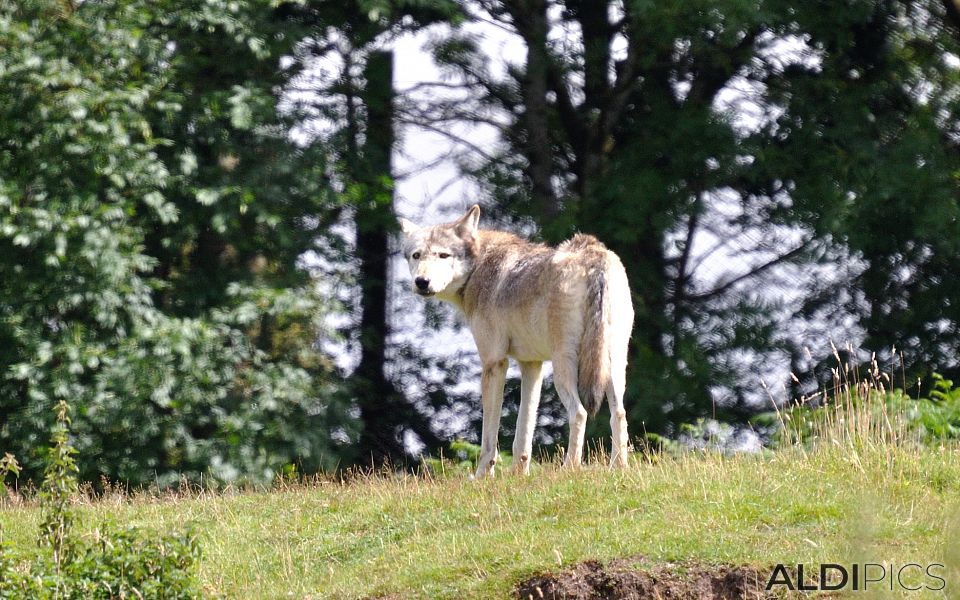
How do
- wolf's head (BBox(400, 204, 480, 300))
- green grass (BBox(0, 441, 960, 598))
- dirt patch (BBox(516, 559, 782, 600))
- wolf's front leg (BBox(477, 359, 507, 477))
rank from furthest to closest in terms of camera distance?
wolf's head (BBox(400, 204, 480, 300))
wolf's front leg (BBox(477, 359, 507, 477))
green grass (BBox(0, 441, 960, 598))
dirt patch (BBox(516, 559, 782, 600))

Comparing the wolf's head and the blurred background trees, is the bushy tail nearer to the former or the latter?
the wolf's head

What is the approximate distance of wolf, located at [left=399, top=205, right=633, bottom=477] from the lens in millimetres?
9969

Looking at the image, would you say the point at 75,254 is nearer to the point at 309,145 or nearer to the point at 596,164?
the point at 309,145

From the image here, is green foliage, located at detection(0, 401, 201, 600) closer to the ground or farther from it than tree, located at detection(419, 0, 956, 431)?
closer to the ground

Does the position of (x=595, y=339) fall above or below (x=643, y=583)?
above

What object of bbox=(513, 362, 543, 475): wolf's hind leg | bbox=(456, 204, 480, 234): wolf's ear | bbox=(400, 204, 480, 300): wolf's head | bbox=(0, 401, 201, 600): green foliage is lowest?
bbox=(0, 401, 201, 600): green foliage

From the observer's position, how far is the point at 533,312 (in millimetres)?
10414

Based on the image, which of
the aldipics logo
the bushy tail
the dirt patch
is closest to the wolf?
the bushy tail

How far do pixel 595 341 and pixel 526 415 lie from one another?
125 cm

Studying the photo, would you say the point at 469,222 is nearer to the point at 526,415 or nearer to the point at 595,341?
the point at 526,415

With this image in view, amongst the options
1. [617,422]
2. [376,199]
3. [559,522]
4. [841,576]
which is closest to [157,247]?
[376,199]

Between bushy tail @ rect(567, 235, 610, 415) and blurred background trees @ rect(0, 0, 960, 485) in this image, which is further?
blurred background trees @ rect(0, 0, 960, 485)

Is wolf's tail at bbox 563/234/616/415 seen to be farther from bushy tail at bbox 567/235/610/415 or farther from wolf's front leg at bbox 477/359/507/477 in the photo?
wolf's front leg at bbox 477/359/507/477

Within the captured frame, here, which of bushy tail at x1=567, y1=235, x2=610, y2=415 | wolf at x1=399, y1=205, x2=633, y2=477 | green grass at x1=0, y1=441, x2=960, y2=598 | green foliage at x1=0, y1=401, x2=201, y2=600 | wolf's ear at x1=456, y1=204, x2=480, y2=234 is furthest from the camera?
wolf's ear at x1=456, y1=204, x2=480, y2=234
